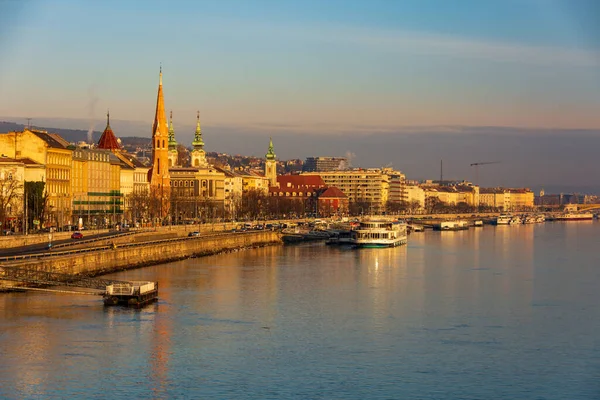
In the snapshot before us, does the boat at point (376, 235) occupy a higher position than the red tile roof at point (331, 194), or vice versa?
the red tile roof at point (331, 194)

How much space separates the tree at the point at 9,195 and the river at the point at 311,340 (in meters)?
10.5

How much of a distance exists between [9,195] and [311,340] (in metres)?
32.8

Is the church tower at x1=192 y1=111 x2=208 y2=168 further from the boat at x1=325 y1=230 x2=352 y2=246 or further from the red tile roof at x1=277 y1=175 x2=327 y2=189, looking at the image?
the boat at x1=325 y1=230 x2=352 y2=246

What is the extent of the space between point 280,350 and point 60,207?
41.8 m

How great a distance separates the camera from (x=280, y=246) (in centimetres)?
8231

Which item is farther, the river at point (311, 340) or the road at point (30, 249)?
the road at point (30, 249)

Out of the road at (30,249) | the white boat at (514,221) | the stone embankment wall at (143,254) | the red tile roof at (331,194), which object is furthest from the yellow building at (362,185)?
→ the road at (30,249)

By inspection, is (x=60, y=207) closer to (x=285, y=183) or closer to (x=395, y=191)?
(x=285, y=183)

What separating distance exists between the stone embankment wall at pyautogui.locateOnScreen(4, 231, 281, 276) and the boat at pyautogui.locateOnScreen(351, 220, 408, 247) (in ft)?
21.5

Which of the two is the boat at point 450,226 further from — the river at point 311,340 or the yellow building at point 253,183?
the river at point 311,340

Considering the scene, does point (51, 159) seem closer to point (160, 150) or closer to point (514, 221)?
point (160, 150)

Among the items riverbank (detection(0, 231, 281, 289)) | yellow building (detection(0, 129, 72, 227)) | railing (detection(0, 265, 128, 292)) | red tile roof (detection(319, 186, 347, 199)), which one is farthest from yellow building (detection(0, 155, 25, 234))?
red tile roof (detection(319, 186, 347, 199))

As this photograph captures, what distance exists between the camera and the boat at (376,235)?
8369 cm

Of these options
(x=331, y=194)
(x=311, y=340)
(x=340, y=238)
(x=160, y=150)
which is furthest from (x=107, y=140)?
(x=311, y=340)
